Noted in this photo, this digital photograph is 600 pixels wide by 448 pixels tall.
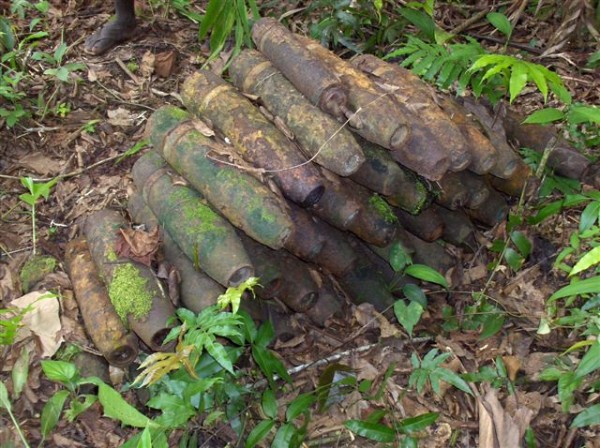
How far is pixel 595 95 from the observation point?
4848mm

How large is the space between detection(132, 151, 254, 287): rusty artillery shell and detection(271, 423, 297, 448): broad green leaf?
749 mm

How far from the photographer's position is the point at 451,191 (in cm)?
358

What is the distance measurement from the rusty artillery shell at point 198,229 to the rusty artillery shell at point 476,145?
144 cm

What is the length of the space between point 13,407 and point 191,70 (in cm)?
341

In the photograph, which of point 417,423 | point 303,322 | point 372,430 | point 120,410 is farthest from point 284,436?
point 303,322

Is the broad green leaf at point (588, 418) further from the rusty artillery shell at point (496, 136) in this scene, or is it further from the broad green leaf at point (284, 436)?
the rusty artillery shell at point (496, 136)

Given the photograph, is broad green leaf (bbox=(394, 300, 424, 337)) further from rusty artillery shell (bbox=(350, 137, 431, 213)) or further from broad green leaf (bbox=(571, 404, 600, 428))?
broad green leaf (bbox=(571, 404, 600, 428))

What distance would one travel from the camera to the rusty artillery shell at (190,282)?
321cm

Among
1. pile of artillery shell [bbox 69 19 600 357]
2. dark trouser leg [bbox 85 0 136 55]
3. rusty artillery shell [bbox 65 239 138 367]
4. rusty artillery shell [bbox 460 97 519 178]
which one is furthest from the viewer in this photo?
dark trouser leg [bbox 85 0 136 55]

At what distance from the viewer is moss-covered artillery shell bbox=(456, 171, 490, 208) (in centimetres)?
365

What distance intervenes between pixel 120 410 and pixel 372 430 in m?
1.10

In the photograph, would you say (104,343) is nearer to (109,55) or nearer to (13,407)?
(13,407)

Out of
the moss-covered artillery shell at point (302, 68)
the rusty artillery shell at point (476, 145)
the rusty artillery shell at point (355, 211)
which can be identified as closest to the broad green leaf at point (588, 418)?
the rusty artillery shell at point (355, 211)

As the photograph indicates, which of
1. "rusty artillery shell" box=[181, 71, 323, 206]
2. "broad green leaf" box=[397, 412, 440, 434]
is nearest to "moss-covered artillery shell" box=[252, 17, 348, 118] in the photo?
"rusty artillery shell" box=[181, 71, 323, 206]
